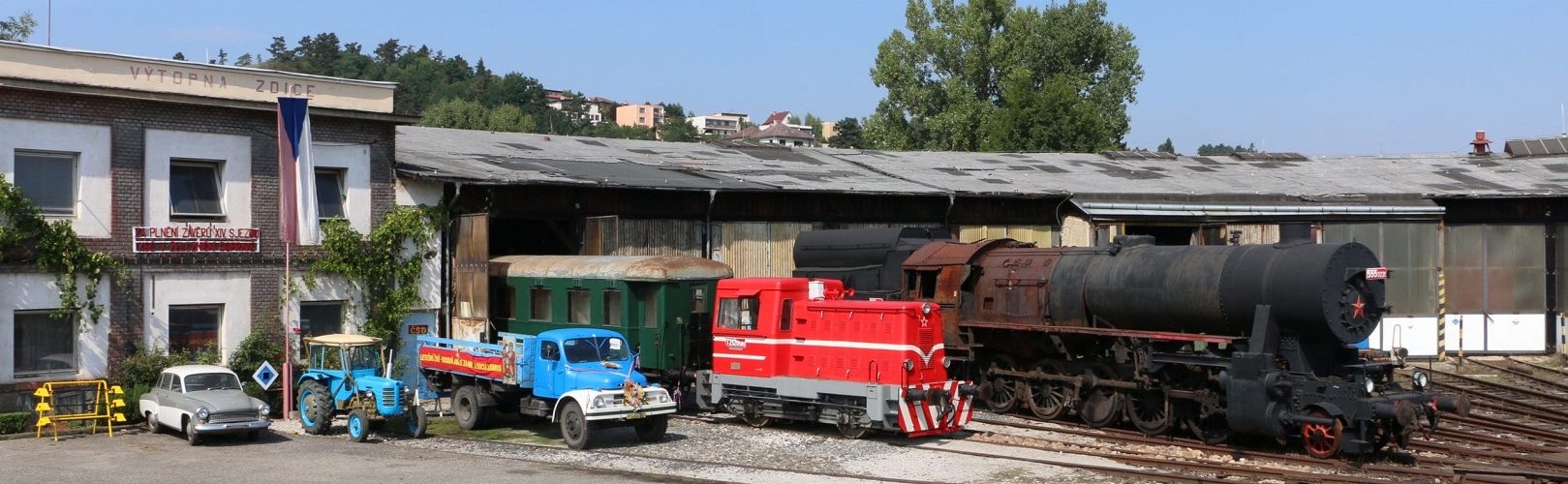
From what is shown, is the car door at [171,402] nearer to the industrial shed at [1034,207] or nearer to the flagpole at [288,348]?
the flagpole at [288,348]

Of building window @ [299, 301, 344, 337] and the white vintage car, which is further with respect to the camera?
building window @ [299, 301, 344, 337]

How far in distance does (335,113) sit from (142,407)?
19.6 feet

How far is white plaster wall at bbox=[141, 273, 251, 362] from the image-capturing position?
21.5m

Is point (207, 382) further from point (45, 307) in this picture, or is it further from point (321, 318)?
point (321, 318)

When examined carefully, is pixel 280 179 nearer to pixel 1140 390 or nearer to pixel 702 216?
pixel 702 216

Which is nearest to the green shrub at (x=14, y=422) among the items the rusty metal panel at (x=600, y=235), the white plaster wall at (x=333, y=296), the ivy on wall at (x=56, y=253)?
the ivy on wall at (x=56, y=253)

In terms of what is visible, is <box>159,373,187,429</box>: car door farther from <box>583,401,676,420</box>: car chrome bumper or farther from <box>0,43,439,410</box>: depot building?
<box>583,401,676,420</box>: car chrome bumper

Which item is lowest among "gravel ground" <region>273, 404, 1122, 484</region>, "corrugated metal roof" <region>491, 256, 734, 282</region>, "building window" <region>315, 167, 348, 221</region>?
"gravel ground" <region>273, 404, 1122, 484</region>

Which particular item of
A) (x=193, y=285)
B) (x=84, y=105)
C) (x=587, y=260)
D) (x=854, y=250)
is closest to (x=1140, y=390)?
(x=854, y=250)

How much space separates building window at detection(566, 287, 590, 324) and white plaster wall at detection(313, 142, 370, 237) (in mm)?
4149

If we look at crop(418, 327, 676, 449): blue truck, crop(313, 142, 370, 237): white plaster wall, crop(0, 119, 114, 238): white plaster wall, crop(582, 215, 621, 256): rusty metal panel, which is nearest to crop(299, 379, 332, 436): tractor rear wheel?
crop(418, 327, 676, 449): blue truck

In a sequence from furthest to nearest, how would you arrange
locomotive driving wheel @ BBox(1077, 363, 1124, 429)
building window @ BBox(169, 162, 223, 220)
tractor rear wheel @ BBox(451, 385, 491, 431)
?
building window @ BBox(169, 162, 223, 220)
locomotive driving wheel @ BBox(1077, 363, 1124, 429)
tractor rear wheel @ BBox(451, 385, 491, 431)

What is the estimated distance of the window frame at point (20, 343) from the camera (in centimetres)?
2017

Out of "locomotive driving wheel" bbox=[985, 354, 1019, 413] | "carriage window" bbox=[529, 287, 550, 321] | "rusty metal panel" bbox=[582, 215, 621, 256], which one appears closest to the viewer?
"locomotive driving wheel" bbox=[985, 354, 1019, 413]
